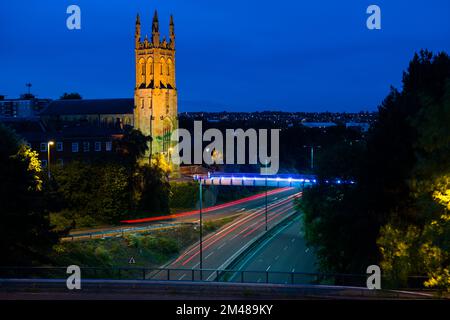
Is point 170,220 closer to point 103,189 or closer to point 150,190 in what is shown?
point 150,190

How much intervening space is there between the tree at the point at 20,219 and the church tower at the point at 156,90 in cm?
5794

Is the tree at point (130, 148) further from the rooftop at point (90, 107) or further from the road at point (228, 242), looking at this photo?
the rooftop at point (90, 107)

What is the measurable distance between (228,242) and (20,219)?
1064 inches

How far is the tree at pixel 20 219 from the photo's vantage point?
35.4m

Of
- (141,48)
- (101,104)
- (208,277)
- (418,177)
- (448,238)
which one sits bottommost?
(208,277)

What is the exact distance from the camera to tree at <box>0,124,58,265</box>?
3538 centimetres

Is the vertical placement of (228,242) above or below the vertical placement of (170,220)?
below

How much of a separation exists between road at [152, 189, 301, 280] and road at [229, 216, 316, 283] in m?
1.19

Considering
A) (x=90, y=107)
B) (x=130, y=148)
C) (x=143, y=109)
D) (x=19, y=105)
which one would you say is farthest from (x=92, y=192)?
(x=19, y=105)

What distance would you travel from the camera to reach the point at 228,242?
60.7 meters

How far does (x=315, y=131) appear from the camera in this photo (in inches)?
6708

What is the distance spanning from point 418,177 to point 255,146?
116m
